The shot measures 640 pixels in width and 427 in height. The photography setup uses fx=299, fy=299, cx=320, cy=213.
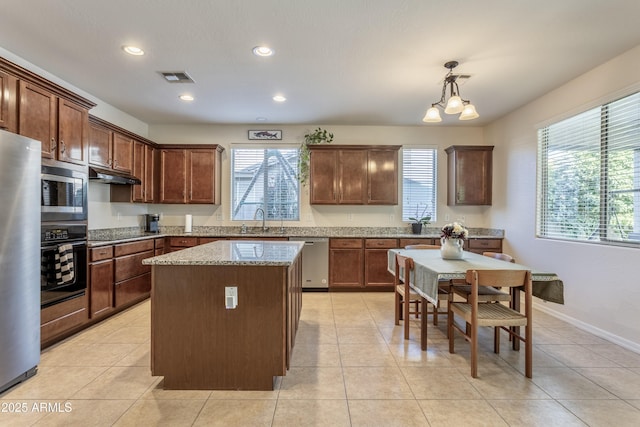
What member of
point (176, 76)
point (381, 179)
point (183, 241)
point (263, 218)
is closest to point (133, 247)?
point (183, 241)

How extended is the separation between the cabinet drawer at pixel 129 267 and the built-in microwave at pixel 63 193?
32.3 inches

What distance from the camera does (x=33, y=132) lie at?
261cm

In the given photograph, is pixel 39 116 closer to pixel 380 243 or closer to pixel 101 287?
pixel 101 287

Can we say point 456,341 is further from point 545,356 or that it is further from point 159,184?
point 159,184

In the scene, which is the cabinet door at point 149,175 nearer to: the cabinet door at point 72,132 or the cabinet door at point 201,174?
the cabinet door at point 201,174

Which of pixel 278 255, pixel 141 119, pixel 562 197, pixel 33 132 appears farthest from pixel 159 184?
pixel 562 197

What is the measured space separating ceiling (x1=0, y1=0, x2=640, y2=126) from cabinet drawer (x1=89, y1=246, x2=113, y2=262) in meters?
1.96


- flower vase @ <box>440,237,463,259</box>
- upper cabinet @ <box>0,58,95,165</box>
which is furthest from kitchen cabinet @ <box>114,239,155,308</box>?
flower vase @ <box>440,237,463,259</box>

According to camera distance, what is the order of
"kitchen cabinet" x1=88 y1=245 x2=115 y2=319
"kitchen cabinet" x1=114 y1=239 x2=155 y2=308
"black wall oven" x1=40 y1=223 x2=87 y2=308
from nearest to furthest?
"black wall oven" x1=40 y1=223 x2=87 y2=308, "kitchen cabinet" x1=88 y1=245 x2=115 y2=319, "kitchen cabinet" x1=114 y1=239 x2=155 y2=308

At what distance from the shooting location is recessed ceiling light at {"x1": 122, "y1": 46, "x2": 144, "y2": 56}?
280 cm

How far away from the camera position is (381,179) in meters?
5.04

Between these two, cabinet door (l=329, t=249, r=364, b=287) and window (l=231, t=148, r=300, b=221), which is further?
window (l=231, t=148, r=300, b=221)

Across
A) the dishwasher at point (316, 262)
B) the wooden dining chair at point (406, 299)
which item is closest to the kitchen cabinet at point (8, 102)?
the dishwasher at point (316, 262)

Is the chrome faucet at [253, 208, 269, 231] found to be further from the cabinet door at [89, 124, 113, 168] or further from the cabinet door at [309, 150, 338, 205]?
the cabinet door at [89, 124, 113, 168]
